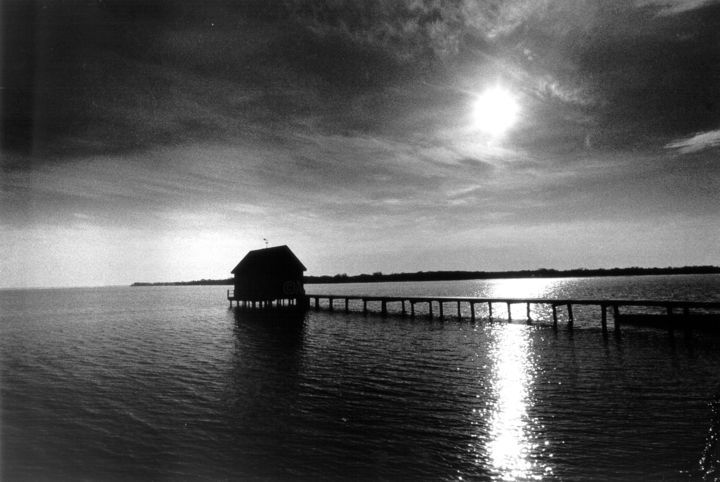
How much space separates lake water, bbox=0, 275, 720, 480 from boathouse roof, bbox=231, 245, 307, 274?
89.9ft

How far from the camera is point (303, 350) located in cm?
2414

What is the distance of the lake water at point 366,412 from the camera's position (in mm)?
9266

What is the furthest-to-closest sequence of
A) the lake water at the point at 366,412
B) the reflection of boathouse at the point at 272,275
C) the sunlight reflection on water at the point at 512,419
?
the reflection of boathouse at the point at 272,275, the lake water at the point at 366,412, the sunlight reflection on water at the point at 512,419

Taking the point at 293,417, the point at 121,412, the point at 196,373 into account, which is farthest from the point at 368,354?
the point at 121,412

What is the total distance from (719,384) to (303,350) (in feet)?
61.9

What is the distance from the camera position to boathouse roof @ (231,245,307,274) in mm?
52688

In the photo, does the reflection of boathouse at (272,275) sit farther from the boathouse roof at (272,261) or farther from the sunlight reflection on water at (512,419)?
the sunlight reflection on water at (512,419)

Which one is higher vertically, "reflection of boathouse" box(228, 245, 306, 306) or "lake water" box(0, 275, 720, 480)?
"reflection of boathouse" box(228, 245, 306, 306)

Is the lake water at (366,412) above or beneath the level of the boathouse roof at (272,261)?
beneath

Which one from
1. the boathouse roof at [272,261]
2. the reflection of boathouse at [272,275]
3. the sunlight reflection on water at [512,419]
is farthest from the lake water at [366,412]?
the boathouse roof at [272,261]

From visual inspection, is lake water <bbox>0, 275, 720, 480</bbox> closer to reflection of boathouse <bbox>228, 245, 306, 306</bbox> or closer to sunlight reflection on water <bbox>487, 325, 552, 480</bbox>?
sunlight reflection on water <bbox>487, 325, 552, 480</bbox>

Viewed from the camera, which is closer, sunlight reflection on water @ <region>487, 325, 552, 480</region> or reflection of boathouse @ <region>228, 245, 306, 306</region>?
sunlight reflection on water @ <region>487, 325, 552, 480</region>

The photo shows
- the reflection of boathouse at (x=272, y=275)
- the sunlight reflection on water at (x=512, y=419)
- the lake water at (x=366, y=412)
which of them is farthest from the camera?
the reflection of boathouse at (x=272, y=275)

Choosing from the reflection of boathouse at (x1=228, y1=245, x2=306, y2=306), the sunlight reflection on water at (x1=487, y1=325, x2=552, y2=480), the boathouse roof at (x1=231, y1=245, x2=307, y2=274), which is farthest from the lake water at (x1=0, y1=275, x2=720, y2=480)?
the boathouse roof at (x1=231, y1=245, x2=307, y2=274)
